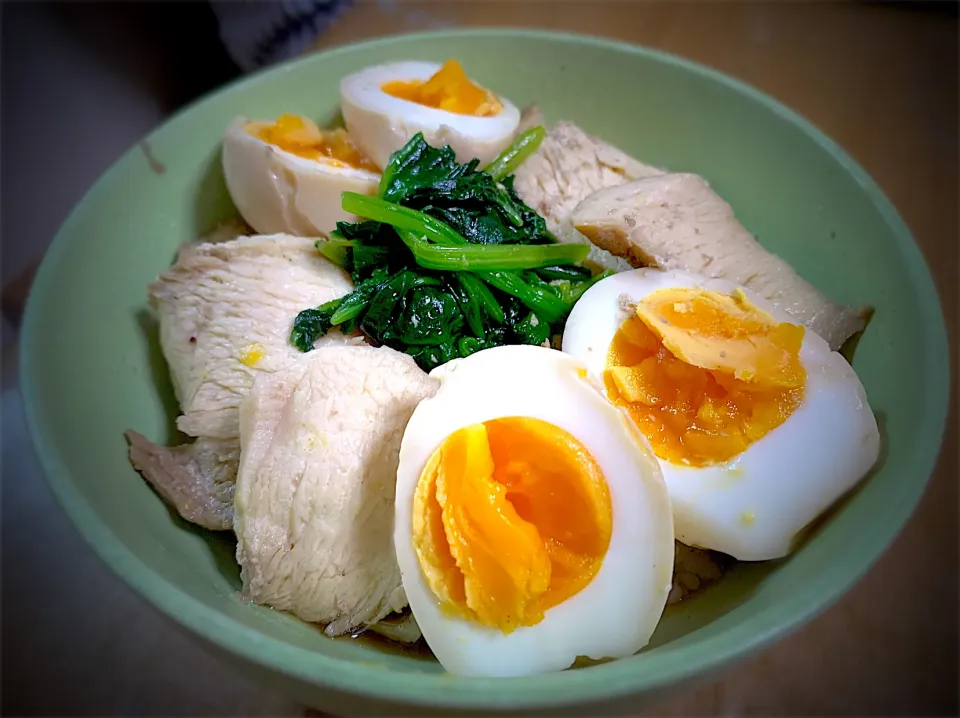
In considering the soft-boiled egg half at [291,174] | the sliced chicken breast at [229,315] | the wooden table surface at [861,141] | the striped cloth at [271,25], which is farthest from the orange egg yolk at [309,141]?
the striped cloth at [271,25]

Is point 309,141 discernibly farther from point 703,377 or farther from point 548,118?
point 703,377

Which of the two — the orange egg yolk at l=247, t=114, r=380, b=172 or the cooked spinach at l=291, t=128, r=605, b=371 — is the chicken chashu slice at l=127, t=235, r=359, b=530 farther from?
the orange egg yolk at l=247, t=114, r=380, b=172

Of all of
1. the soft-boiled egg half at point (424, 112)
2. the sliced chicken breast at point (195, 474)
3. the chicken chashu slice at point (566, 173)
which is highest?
the soft-boiled egg half at point (424, 112)

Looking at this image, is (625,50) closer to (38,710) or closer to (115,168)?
(115,168)

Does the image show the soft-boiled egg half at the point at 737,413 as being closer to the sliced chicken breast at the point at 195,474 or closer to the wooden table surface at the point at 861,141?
the wooden table surface at the point at 861,141

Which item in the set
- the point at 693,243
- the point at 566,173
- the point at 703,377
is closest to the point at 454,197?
the point at 566,173

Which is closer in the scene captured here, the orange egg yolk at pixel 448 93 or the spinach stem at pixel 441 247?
the spinach stem at pixel 441 247

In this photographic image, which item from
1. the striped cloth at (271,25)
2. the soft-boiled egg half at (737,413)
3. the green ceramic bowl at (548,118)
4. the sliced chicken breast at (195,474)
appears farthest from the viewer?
the striped cloth at (271,25)
